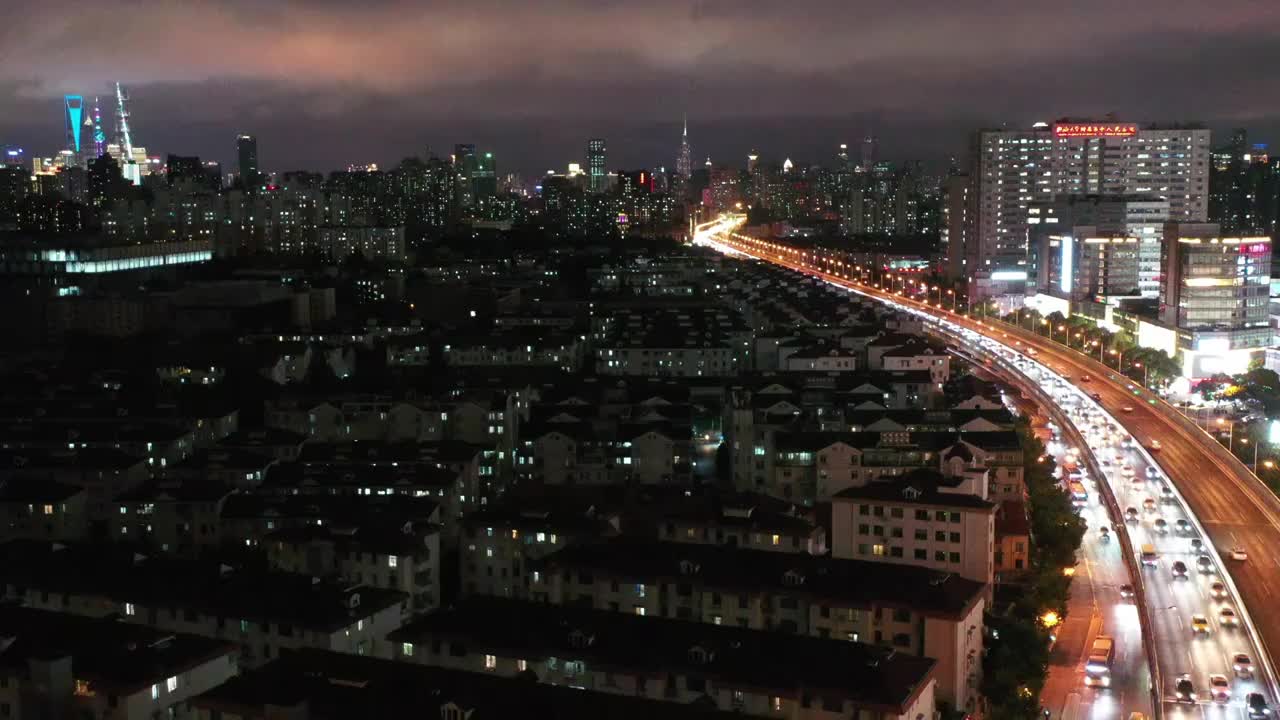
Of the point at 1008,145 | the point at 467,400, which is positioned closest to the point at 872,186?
the point at 1008,145

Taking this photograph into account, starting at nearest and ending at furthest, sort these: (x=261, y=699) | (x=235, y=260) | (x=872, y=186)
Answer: (x=261, y=699)
(x=235, y=260)
(x=872, y=186)

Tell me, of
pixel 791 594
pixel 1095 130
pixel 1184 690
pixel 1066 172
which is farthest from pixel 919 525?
pixel 1095 130

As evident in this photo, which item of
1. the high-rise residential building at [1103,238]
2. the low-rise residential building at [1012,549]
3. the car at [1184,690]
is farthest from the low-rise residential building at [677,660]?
the high-rise residential building at [1103,238]

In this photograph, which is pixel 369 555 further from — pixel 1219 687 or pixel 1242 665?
pixel 1242 665

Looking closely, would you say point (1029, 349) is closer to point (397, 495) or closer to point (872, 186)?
point (397, 495)

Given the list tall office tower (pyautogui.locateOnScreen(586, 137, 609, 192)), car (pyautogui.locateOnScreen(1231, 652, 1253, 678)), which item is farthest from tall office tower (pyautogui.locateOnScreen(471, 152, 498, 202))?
car (pyautogui.locateOnScreen(1231, 652, 1253, 678))

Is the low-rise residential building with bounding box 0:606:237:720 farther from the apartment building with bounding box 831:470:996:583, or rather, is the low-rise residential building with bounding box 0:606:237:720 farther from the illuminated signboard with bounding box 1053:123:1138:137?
the illuminated signboard with bounding box 1053:123:1138:137
